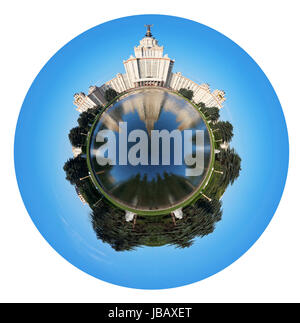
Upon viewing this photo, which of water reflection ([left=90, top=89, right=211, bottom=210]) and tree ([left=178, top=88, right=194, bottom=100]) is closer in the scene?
water reflection ([left=90, top=89, right=211, bottom=210])

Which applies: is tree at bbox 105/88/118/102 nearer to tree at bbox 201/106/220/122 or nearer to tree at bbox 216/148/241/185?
tree at bbox 201/106/220/122

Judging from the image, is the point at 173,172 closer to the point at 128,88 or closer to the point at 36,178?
the point at 128,88

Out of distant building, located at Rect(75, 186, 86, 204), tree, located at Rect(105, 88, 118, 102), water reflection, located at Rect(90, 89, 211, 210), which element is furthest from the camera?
distant building, located at Rect(75, 186, 86, 204)

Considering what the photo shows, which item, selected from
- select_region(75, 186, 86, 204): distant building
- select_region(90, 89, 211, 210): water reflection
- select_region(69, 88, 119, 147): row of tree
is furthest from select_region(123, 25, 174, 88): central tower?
select_region(75, 186, 86, 204): distant building

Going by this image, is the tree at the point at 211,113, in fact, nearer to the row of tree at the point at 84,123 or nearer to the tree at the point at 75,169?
the row of tree at the point at 84,123

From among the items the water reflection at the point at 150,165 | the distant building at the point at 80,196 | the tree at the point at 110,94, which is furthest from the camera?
the distant building at the point at 80,196

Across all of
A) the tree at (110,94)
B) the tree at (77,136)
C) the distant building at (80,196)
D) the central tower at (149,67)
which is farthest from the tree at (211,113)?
the distant building at (80,196)

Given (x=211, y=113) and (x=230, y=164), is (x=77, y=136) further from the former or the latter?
(x=230, y=164)
